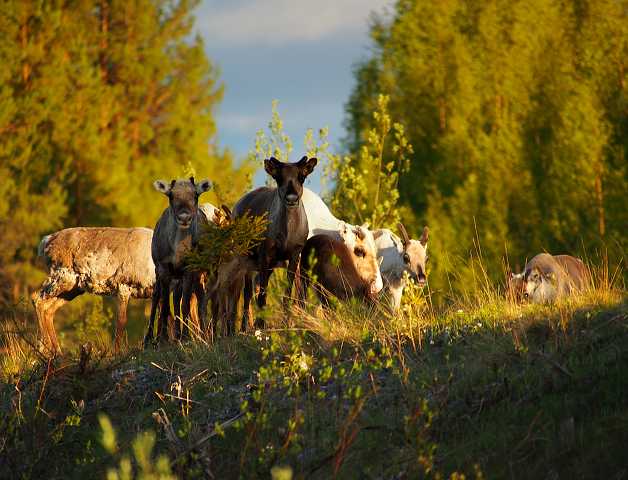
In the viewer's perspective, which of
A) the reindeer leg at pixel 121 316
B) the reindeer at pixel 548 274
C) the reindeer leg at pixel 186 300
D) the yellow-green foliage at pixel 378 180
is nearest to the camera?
the reindeer leg at pixel 186 300

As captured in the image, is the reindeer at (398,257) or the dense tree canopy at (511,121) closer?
the reindeer at (398,257)

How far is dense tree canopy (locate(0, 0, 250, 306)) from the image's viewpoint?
23922 mm

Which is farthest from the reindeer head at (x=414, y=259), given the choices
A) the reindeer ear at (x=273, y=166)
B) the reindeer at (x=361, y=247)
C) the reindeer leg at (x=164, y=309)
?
the reindeer leg at (x=164, y=309)

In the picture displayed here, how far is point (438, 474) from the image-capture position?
17.9ft

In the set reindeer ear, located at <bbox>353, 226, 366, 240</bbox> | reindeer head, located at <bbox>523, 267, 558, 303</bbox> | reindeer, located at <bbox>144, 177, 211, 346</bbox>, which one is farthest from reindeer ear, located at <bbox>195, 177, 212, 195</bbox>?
reindeer head, located at <bbox>523, 267, 558, 303</bbox>

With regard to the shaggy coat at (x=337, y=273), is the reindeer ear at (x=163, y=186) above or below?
above

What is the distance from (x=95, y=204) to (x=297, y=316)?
18.0 m

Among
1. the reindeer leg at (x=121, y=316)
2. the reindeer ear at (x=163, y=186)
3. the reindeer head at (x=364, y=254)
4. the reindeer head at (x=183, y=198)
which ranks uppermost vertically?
the reindeer ear at (x=163, y=186)

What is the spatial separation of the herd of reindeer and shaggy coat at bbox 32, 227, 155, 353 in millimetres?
14

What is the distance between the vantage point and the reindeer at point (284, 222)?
970 centimetres

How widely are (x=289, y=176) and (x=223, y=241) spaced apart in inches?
36.8

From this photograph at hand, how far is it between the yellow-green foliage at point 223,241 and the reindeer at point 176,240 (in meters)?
0.20

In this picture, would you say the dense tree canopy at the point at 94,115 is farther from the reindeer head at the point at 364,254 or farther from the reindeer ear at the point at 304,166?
the reindeer ear at the point at 304,166

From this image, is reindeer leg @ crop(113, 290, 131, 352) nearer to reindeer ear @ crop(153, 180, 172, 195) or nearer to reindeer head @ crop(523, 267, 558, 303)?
reindeer ear @ crop(153, 180, 172, 195)
